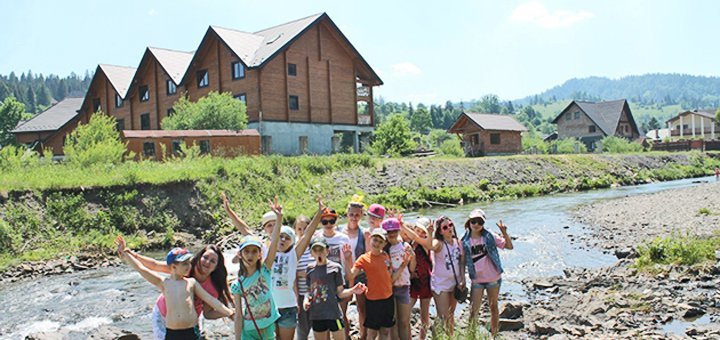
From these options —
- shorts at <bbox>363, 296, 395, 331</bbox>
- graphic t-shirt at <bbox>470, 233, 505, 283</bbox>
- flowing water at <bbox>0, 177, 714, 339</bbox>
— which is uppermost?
graphic t-shirt at <bbox>470, 233, 505, 283</bbox>

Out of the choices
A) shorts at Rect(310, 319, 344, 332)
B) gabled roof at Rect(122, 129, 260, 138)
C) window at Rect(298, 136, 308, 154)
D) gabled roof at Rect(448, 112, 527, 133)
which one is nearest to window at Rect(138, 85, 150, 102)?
window at Rect(298, 136, 308, 154)

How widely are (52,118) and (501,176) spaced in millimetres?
41638

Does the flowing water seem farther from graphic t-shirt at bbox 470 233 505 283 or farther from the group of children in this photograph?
graphic t-shirt at bbox 470 233 505 283

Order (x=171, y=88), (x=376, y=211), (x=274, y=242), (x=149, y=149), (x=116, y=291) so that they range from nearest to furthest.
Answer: (x=274, y=242), (x=376, y=211), (x=116, y=291), (x=149, y=149), (x=171, y=88)

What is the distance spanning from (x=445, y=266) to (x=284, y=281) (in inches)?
87.7

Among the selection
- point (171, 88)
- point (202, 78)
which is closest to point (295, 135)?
point (202, 78)

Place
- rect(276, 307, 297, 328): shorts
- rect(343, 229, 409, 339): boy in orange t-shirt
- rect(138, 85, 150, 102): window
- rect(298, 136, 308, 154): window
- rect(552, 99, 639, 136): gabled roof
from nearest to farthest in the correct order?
rect(276, 307, 297, 328): shorts → rect(343, 229, 409, 339): boy in orange t-shirt → rect(298, 136, 308, 154): window → rect(138, 85, 150, 102): window → rect(552, 99, 639, 136): gabled roof

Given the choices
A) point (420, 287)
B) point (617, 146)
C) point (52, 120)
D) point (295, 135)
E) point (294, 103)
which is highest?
point (52, 120)

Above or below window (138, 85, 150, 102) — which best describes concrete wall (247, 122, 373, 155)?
below

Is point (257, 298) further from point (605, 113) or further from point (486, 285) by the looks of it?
point (605, 113)

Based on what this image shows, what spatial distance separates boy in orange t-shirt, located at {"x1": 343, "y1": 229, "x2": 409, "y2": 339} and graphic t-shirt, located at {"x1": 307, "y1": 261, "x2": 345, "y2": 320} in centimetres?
33

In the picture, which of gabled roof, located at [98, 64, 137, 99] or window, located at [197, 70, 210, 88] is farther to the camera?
gabled roof, located at [98, 64, 137, 99]

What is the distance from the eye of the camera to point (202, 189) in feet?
82.1

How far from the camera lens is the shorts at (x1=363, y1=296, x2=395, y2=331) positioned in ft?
22.0
